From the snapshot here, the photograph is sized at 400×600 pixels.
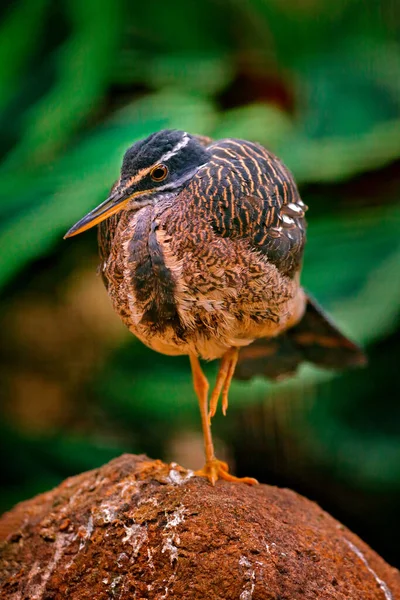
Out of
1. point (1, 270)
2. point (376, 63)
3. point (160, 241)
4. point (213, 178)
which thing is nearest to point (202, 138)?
point (213, 178)

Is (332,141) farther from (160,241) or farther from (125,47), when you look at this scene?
(160,241)

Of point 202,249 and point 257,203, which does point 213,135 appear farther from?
point 202,249

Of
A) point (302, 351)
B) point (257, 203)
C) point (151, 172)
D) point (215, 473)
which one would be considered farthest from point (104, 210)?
point (302, 351)

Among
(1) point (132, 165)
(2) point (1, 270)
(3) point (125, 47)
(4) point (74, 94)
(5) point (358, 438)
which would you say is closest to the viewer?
(1) point (132, 165)

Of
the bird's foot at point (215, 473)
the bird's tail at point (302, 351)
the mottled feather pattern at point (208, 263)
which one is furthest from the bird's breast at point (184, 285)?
the bird's tail at point (302, 351)

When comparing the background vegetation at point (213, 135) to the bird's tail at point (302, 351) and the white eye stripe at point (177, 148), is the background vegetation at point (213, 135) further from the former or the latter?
the white eye stripe at point (177, 148)

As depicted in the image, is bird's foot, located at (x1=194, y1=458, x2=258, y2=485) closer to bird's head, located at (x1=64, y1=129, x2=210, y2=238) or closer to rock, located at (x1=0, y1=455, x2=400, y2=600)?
rock, located at (x1=0, y1=455, x2=400, y2=600)
